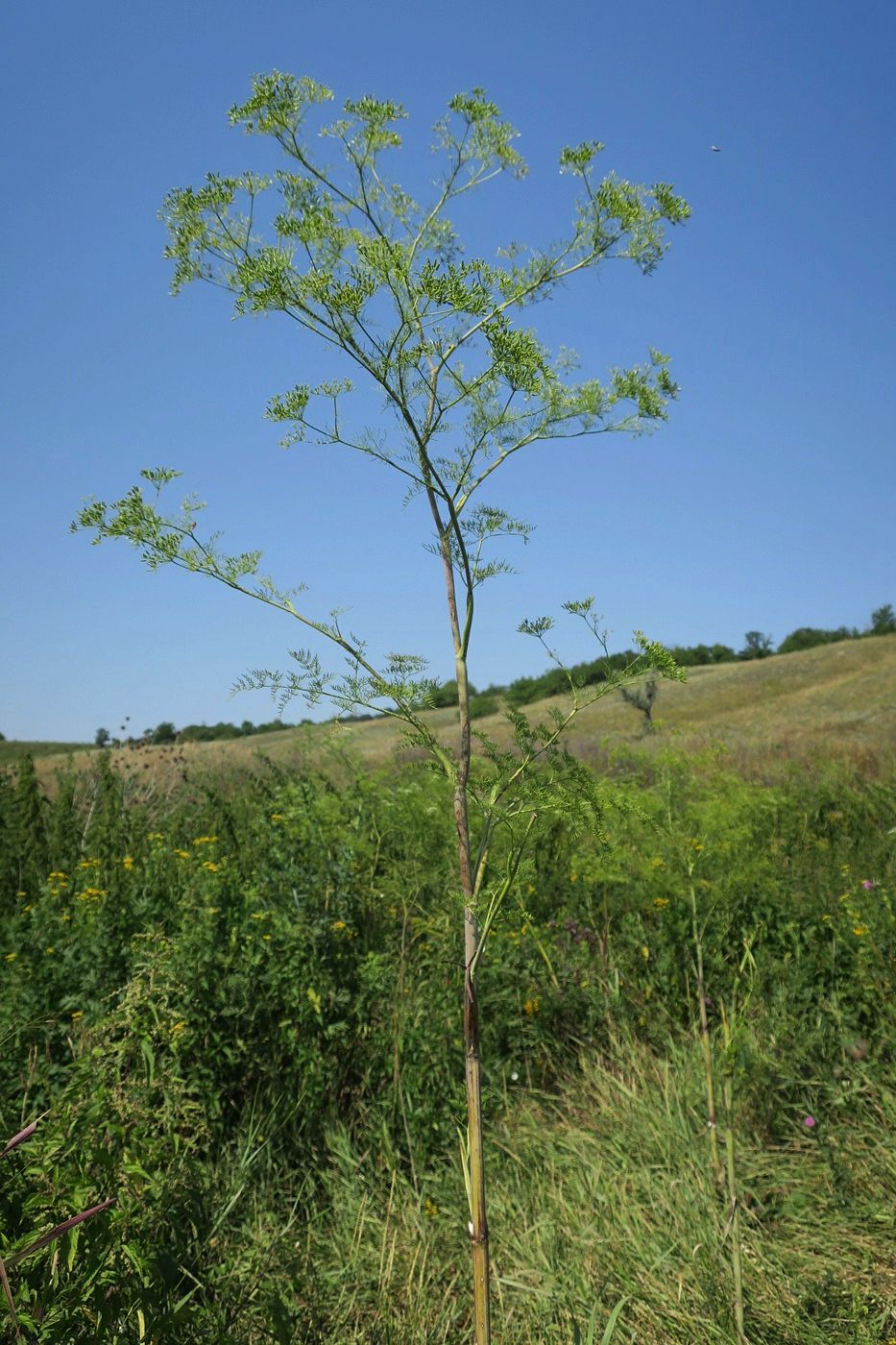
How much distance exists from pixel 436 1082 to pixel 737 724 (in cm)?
2285

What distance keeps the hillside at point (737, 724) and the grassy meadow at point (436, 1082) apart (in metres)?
0.88

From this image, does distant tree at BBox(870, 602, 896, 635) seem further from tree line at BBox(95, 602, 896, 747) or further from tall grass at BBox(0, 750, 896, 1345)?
tall grass at BBox(0, 750, 896, 1345)

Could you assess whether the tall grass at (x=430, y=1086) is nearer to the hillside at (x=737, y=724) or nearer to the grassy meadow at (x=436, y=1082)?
the grassy meadow at (x=436, y=1082)

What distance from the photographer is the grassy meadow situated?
2393mm

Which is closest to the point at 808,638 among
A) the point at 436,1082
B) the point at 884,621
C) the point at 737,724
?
the point at 884,621

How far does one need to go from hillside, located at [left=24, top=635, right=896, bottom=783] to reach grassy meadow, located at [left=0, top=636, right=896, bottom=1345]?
34.8 inches

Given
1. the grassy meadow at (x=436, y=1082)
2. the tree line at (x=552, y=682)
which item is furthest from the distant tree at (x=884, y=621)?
the grassy meadow at (x=436, y=1082)

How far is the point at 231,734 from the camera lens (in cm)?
2106

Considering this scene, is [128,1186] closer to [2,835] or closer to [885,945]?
[885,945]

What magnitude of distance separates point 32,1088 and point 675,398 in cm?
306

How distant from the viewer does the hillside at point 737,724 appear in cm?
987

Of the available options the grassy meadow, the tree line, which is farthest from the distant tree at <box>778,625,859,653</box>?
the grassy meadow

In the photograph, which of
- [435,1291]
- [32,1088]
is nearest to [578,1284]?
[435,1291]

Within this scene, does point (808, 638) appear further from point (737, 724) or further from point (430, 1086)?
point (430, 1086)
